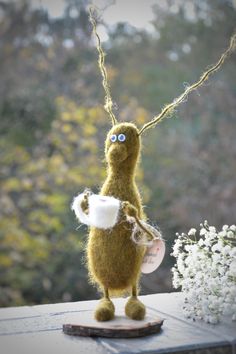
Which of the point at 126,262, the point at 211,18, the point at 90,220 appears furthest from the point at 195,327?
the point at 211,18

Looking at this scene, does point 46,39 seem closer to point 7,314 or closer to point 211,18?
point 211,18

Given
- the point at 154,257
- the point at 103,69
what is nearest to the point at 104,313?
the point at 154,257

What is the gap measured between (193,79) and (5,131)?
3.76ft

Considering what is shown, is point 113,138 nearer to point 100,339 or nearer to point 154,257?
point 154,257

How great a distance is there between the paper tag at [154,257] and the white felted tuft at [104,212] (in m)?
0.12

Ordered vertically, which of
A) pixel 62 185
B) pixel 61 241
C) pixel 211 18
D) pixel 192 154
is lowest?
pixel 61 241

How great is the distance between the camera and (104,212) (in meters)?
0.95

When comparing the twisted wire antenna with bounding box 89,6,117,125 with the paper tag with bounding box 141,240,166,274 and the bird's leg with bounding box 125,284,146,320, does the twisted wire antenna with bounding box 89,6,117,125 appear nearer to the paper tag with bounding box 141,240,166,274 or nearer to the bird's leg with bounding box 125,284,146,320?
the paper tag with bounding box 141,240,166,274

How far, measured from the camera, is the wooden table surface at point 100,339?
915 millimetres

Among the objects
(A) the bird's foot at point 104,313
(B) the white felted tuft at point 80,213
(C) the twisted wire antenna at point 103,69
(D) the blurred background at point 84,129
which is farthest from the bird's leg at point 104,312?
(D) the blurred background at point 84,129

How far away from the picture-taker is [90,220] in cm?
98

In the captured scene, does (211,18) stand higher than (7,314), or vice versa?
(211,18)

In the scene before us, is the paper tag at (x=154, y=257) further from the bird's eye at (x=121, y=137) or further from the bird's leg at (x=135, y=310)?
the bird's eye at (x=121, y=137)

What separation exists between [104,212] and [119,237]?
6 centimetres
